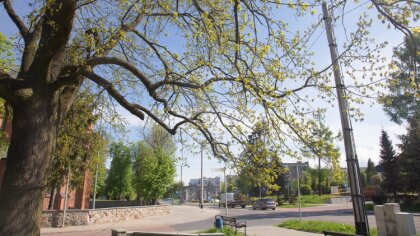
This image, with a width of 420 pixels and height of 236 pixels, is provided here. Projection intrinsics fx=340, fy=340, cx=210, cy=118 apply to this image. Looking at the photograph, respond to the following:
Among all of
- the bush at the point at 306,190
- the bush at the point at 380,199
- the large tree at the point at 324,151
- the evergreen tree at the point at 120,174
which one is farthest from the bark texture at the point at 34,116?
the bush at the point at 306,190

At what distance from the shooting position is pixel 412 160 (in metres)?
30.9

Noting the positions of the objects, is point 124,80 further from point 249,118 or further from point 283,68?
point 283,68

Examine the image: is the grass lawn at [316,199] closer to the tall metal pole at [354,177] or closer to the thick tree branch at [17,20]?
the tall metal pole at [354,177]

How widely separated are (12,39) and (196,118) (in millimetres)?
4933

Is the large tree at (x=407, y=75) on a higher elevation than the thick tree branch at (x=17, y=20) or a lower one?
lower

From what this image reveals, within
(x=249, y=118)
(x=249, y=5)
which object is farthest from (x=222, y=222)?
(x=249, y=5)

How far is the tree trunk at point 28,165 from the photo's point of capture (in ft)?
18.8

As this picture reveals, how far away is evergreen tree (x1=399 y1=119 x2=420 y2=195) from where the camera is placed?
30609mm

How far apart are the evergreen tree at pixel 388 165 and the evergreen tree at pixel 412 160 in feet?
6.85

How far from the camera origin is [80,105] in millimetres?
11164

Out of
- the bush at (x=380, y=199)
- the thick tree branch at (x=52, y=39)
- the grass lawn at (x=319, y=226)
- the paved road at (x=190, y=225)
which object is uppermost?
the thick tree branch at (x=52, y=39)

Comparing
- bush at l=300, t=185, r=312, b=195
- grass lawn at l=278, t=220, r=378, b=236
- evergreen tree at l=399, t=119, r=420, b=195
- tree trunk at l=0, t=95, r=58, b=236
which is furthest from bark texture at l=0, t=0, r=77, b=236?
bush at l=300, t=185, r=312, b=195

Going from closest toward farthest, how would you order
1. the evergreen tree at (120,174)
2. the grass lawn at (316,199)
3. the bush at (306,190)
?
the evergreen tree at (120,174) < the grass lawn at (316,199) < the bush at (306,190)

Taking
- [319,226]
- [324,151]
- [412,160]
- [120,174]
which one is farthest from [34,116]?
[120,174]
